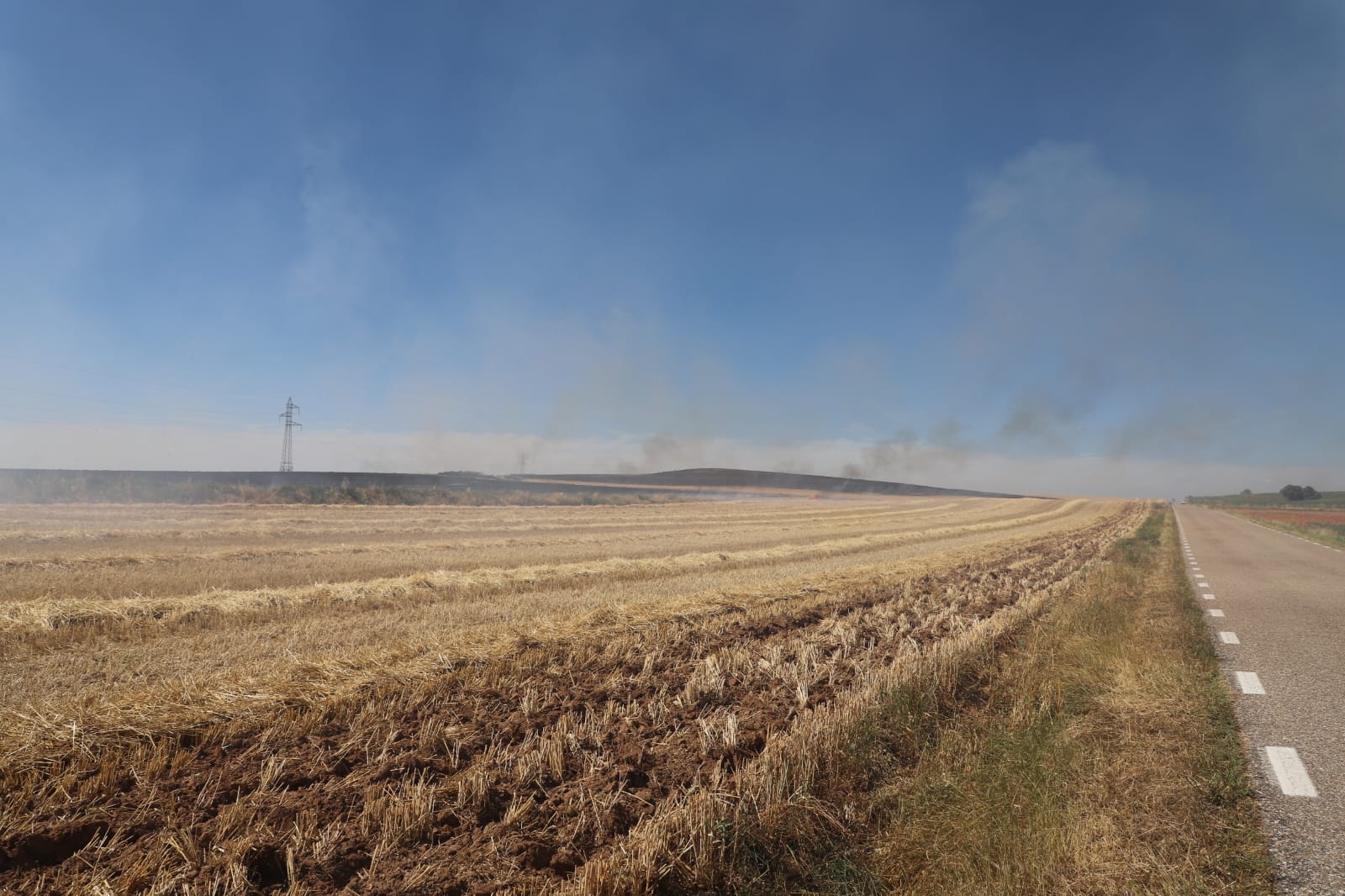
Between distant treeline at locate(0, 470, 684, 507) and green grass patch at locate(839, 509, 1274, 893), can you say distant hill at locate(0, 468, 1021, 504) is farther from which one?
green grass patch at locate(839, 509, 1274, 893)

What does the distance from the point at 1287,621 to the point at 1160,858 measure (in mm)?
11304

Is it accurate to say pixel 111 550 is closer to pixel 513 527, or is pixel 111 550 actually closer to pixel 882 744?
pixel 513 527

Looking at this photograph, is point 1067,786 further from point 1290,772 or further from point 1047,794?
point 1290,772

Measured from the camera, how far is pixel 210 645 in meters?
8.90

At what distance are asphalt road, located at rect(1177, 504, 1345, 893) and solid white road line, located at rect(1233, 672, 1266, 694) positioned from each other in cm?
1

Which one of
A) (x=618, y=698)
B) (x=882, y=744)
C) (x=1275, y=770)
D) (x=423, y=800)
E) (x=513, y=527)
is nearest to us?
(x=423, y=800)

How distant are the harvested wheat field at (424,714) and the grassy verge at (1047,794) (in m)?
0.42

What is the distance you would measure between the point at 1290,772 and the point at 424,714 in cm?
734

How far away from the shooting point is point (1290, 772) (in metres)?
5.38

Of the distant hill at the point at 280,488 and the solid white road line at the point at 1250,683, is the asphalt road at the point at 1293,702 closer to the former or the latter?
the solid white road line at the point at 1250,683

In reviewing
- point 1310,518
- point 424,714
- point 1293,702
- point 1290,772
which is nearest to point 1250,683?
point 1293,702

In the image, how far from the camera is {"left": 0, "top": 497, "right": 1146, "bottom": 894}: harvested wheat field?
4.05m

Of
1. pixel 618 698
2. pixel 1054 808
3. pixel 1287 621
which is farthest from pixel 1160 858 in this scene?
pixel 1287 621

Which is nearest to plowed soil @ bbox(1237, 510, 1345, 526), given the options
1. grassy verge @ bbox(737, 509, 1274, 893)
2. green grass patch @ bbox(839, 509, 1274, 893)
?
green grass patch @ bbox(839, 509, 1274, 893)
